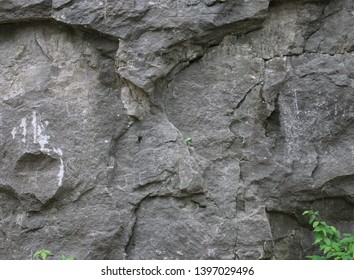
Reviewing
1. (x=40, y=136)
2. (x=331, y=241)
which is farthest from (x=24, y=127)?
(x=331, y=241)

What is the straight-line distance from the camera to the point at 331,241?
3232mm

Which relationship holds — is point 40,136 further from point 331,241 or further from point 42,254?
point 331,241

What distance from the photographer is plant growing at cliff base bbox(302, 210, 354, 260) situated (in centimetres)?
308

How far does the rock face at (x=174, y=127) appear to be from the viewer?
329 cm

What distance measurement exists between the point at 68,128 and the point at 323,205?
1652mm

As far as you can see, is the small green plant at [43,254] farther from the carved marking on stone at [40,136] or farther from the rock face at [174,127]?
the carved marking on stone at [40,136]

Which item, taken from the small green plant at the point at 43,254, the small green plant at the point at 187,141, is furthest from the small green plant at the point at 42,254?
the small green plant at the point at 187,141

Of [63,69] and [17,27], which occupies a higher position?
[17,27]

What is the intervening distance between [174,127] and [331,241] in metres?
1.15

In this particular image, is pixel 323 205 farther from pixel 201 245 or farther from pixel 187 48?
→ pixel 187 48

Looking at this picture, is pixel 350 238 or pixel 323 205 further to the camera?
pixel 323 205

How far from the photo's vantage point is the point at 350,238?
10.4ft

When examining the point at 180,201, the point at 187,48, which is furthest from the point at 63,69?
the point at 180,201

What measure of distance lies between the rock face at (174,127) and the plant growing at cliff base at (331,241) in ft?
0.61
